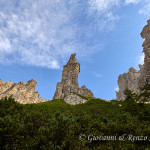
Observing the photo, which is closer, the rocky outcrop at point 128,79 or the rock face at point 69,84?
the rock face at point 69,84

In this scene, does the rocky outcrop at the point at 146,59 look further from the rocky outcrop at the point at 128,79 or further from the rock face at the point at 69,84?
the rocky outcrop at the point at 128,79

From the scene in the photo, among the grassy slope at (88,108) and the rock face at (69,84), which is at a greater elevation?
the rock face at (69,84)

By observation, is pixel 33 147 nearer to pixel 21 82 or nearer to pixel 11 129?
pixel 11 129

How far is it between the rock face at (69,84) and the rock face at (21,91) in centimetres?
4974

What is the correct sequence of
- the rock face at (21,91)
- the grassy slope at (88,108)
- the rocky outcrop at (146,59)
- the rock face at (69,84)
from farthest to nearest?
the rock face at (21,91) < the rock face at (69,84) < the rocky outcrop at (146,59) < the grassy slope at (88,108)

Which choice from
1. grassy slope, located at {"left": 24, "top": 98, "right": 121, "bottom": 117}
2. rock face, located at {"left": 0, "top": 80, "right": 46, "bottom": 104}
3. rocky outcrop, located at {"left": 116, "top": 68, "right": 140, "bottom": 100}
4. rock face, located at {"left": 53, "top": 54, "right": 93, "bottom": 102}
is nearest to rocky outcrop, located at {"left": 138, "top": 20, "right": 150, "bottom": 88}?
grassy slope, located at {"left": 24, "top": 98, "right": 121, "bottom": 117}

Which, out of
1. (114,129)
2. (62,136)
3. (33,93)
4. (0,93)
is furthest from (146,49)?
(0,93)

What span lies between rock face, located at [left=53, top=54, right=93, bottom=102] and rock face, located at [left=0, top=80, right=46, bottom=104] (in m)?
49.7

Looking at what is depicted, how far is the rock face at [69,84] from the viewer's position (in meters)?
69.5

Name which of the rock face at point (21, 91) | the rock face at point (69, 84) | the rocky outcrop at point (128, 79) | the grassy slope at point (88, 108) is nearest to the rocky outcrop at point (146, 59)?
the grassy slope at point (88, 108)

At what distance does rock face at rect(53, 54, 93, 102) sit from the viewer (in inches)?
2735

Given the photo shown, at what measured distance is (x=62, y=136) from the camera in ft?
23.3

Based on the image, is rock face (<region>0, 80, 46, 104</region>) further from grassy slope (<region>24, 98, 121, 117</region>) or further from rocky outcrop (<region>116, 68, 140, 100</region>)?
rocky outcrop (<region>116, 68, 140, 100</region>)

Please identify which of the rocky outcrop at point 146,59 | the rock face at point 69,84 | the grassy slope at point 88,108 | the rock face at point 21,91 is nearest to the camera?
the grassy slope at point 88,108
